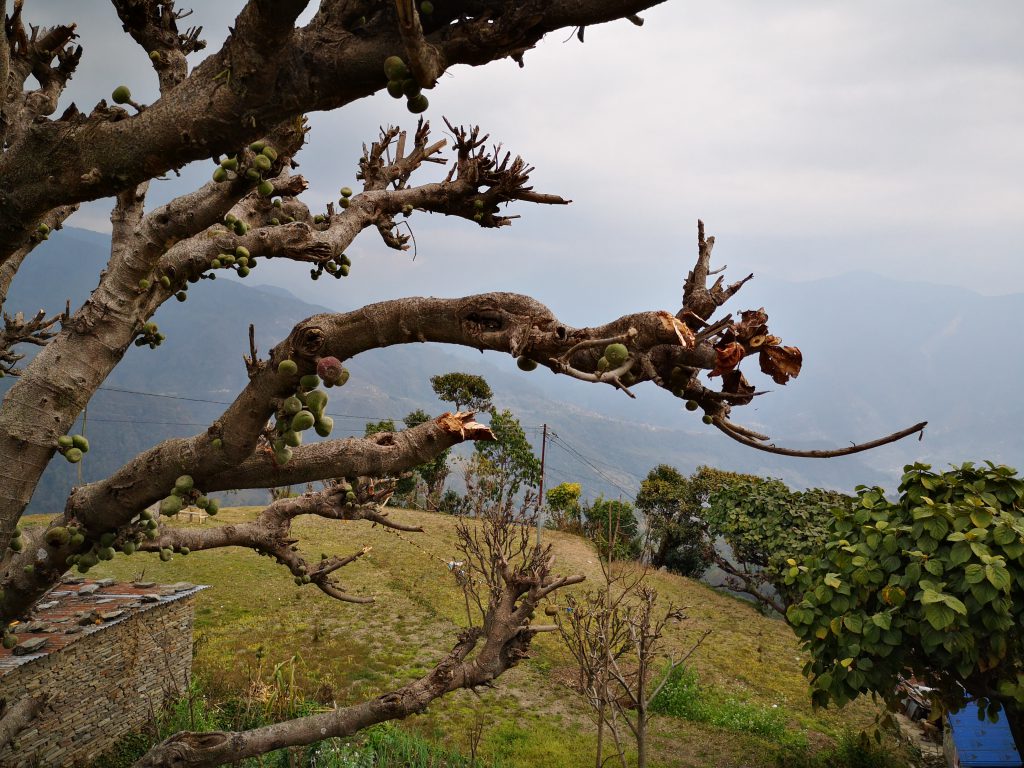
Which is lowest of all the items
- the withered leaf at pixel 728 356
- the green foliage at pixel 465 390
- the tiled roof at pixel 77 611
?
the tiled roof at pixel 77 611

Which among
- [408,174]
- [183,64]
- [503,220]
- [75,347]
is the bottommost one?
[75,347]

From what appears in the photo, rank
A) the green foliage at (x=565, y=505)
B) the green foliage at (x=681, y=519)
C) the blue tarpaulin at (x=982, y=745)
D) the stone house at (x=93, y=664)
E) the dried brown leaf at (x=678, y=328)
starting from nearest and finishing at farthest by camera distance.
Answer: the dried brown leaf at (x=678, y=328), the stone house at (x=93, y=664), the blue tarpaulin at (x=982, y=745), the green foliage at (x=681, y=519), the green foliage at (x=565, y=505)

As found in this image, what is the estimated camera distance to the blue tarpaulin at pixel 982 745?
28.3ft

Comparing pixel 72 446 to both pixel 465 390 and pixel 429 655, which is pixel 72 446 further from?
pixel 465 390

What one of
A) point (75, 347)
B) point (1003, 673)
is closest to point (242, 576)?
point (75, 347)

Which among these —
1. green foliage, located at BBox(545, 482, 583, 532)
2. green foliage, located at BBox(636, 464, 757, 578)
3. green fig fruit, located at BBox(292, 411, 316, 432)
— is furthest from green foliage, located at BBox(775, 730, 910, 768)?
green foliage, located at BBox(545, 482, 583, 532)

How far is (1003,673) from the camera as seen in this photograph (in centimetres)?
607

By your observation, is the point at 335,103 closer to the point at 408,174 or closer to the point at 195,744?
the point at 195,744

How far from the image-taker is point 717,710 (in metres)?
11.8

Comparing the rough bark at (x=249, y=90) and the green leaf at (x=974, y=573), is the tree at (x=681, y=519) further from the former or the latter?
the rough bark at (x=249, y=90)

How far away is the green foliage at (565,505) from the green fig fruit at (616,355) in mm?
25831

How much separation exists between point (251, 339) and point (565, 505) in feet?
87.2

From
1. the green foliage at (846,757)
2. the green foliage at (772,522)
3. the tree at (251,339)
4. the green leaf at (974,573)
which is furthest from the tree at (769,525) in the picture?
the tree at (251,339)

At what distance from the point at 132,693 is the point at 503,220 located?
9.67 metres
